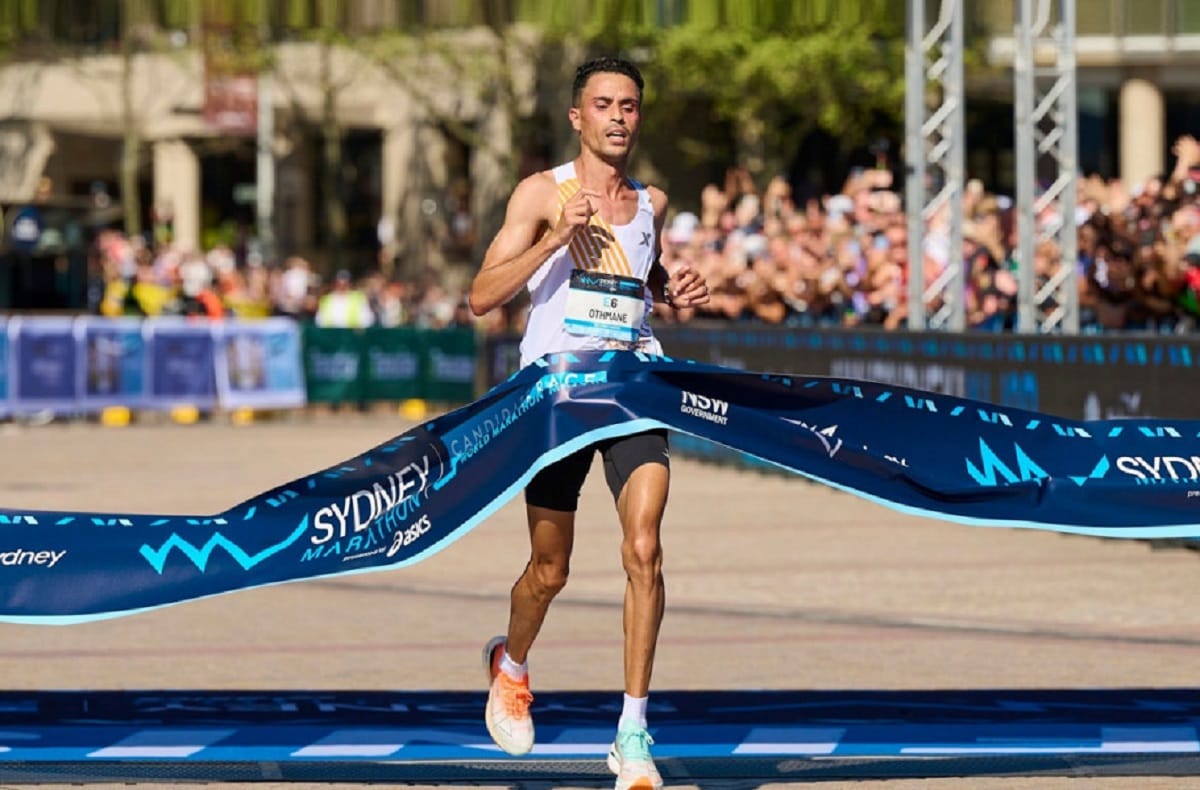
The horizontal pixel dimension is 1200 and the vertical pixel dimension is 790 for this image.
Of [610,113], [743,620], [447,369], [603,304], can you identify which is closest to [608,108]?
[610,113]

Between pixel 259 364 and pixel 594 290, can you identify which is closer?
pixel 594 290

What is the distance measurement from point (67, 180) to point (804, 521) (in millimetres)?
46190

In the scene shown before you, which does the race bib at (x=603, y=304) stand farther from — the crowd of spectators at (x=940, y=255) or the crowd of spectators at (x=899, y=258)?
the crowd of spectators at (x=940, y=255)

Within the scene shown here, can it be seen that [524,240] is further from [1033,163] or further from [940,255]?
[940,255]

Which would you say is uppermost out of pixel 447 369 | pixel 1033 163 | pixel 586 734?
pixel 1033 163

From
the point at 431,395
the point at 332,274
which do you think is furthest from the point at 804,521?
the point at 332,274

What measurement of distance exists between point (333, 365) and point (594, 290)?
89.7ft

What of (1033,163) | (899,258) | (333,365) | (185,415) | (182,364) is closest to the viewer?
(1033,163)

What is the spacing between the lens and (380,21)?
1969 inches

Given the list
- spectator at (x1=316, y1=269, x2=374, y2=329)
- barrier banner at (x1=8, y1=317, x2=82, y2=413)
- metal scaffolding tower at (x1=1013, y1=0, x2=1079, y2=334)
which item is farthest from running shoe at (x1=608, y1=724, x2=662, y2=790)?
spectator at (x1=316, y1=269, x2=374, y2=329)

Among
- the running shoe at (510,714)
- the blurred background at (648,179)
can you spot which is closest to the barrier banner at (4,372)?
the blurred background at (648,179)

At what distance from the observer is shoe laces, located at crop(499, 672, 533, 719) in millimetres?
7875

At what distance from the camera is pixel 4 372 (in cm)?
3156

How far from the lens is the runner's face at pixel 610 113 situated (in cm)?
764
